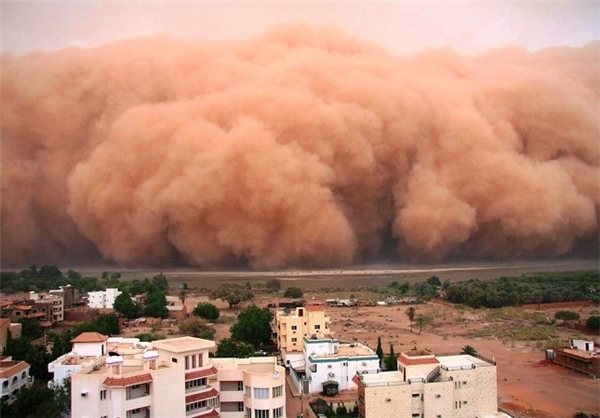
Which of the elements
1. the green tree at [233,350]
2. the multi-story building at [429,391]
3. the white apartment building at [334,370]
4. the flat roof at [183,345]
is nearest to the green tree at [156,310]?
the green tree at [233,350]

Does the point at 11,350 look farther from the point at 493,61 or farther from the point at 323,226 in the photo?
the point at 493,61

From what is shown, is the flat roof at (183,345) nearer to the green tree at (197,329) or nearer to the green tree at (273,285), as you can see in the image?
the green tree at (197,329)

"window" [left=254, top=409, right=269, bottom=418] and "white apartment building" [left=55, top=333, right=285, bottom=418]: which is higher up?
"white apartment building" [left=55, top=333, right=285, bottom=418]

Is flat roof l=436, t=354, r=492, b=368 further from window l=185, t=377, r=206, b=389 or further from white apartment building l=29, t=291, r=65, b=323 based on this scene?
white apartment building l=29, t=291, r=65, b=323

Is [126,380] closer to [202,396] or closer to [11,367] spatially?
[202,396]

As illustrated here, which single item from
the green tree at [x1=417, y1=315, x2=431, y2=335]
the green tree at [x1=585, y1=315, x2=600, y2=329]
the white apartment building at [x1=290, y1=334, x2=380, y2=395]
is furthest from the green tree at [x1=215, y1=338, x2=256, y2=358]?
the green tree at [x1=585, y1=315, x2=600, y2=329]

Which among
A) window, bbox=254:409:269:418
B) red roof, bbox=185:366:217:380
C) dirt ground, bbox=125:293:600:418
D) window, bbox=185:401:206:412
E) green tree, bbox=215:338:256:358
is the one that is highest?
red roof, bbox=185:366:217:380

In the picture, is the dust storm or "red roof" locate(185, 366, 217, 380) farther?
the dust storm
